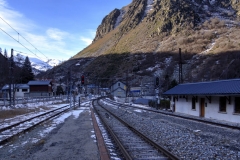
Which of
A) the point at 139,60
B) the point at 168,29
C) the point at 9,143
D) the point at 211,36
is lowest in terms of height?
the point at 9,143

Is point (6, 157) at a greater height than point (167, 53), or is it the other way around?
point (167, 53)

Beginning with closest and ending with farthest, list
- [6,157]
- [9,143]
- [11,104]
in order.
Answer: [6,157]
[9,143]
[11,104]

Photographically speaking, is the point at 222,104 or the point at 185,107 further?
the point at 185,107

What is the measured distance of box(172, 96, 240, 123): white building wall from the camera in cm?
2023

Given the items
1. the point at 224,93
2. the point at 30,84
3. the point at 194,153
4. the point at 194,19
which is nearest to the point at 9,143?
the point at 194,153

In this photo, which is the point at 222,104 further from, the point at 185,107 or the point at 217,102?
the point at 185,107

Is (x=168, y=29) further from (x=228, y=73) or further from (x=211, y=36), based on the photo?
(x=228, y=73)

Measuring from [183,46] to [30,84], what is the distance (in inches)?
4248

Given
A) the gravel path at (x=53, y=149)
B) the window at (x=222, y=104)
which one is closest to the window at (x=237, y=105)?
the window at (x=222, y=104)

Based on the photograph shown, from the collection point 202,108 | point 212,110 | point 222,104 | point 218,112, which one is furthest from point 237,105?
point 202,108

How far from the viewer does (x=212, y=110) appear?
23469mm

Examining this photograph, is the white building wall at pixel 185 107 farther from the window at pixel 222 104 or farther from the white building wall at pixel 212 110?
the window at pixel 222 104

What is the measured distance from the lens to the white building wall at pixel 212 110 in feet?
66.4

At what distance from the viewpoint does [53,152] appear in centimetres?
952
